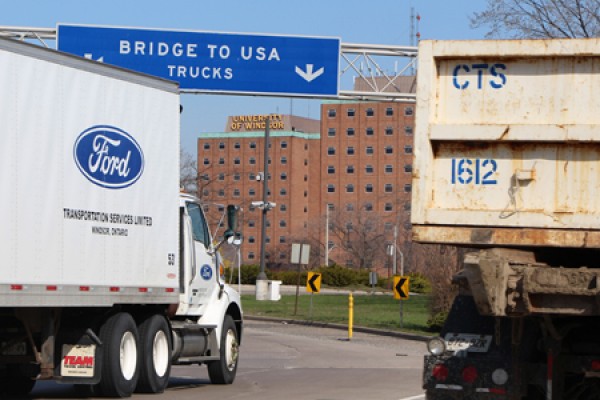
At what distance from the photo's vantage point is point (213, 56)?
30.8m

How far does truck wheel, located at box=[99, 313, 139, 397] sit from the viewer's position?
620 inches

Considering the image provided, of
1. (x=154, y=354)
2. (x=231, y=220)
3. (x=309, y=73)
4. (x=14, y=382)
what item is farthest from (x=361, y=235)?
(x=154, y=354)

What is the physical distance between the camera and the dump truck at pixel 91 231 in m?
14.2

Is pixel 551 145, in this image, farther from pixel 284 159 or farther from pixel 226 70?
pixel 284 159

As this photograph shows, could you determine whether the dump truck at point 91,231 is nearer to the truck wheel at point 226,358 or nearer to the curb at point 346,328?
the truck wheel at point 226,358

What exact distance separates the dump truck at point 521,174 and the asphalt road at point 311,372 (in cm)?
775

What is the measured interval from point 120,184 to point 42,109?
1854mm

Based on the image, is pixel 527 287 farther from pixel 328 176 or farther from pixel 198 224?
pixel 328 176

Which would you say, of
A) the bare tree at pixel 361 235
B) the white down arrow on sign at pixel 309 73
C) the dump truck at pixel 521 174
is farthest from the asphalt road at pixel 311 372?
the bare tree at pixel 361 235

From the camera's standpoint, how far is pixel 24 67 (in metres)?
14.3

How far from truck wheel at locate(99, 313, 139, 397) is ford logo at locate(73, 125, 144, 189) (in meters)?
1.73

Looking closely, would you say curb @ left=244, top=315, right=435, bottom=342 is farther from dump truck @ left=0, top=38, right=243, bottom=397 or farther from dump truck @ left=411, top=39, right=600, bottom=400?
dump truck @ left=411, top=39, right=600, bottom=400

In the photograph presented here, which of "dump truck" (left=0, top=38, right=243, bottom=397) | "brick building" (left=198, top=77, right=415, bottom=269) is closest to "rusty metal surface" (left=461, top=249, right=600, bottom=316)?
"dump truck" (left=0, top=38, right=243, bottom=397)

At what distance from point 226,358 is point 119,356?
344 centimetres
